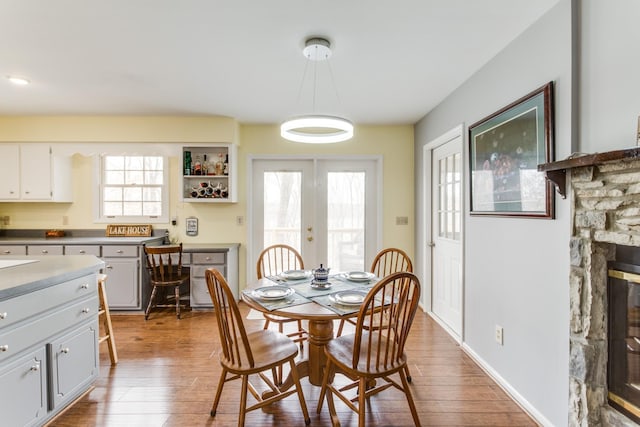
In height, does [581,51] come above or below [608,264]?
above

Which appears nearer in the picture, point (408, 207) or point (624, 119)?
point (624, 119)

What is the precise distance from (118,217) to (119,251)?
→ 76cm

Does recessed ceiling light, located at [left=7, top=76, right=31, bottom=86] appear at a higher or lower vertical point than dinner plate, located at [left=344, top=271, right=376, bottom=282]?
higher

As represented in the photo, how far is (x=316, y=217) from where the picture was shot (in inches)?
166

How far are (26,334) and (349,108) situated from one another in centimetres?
324

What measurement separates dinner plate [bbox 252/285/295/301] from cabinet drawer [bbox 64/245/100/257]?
100 inches

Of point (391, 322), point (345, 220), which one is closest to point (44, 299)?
point (391, 322)

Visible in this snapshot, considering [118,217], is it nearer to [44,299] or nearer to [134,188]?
[134,188]

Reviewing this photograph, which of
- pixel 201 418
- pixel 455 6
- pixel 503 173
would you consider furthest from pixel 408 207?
pixel 201 418

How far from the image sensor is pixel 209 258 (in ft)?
12.2

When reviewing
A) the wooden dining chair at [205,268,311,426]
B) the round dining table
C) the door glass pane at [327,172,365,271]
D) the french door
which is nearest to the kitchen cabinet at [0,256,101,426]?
the wooden dining chair at [205,268,311,426]

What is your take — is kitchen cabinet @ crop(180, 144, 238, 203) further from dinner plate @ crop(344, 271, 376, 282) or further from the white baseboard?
the white baseboard

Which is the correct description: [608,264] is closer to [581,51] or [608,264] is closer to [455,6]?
[581,51]

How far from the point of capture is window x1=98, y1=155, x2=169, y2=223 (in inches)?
161
